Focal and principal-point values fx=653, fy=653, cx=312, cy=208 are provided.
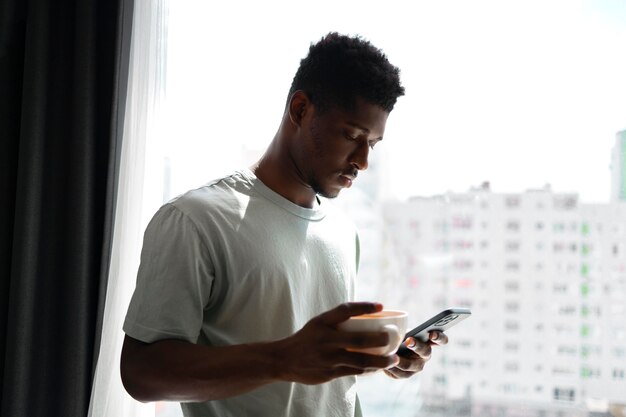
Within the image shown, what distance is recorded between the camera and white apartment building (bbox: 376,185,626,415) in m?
1.89

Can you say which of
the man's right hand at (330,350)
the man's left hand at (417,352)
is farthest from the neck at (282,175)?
the man's right hand at (330,350)

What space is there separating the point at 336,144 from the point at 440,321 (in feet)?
1.20

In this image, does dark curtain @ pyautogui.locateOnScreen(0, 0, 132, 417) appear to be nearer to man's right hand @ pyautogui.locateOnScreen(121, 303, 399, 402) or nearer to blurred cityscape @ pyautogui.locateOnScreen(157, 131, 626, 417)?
blurred cityscape @ pyautogui.locateOnScreen(157, 131, 626, 417)

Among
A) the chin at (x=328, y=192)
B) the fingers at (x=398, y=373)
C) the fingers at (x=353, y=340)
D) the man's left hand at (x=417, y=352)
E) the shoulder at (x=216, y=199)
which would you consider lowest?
the fingers at (x=398, y=373)

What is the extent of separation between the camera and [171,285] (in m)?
0.97

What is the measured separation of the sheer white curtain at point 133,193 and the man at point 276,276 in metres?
0.78

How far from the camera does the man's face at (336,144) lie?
118 centimetres

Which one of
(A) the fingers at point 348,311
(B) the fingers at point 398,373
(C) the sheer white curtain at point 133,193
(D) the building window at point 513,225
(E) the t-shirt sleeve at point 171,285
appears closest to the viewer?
(A) the fingers at point 348,311

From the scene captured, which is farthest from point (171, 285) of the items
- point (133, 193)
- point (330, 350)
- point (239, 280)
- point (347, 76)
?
point (133, 193)

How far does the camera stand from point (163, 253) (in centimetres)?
98

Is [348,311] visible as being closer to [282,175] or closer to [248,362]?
[248,362]

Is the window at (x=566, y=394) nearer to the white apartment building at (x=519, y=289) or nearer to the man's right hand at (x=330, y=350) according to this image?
the white apartment building at (x=519, y=289)

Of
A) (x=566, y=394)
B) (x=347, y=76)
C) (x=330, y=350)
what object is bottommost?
(x=566, y=394)

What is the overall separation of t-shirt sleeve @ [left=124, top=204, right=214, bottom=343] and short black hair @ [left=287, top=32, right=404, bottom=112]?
0.36m
